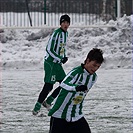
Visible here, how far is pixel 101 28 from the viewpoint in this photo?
22.0 m

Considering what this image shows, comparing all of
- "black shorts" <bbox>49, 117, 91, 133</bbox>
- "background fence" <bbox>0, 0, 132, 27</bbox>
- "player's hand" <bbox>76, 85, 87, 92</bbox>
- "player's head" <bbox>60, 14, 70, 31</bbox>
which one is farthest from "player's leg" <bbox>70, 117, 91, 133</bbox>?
"background fence" <bbox>0, 0, 132, 27</bbox>

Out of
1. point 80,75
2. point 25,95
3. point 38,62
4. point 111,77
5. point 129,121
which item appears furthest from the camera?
point 38,62

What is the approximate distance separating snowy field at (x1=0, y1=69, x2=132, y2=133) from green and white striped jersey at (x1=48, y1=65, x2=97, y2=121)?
8.06 feet

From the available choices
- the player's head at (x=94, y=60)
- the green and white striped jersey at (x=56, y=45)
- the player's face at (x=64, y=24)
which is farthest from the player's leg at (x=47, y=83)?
the player's head at (x=94, y=60)

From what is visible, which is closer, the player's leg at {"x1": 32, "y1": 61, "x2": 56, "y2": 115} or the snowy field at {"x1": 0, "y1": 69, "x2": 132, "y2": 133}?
the snowy field at {"x1": 0, "y1": 69, "x2": 132, "y2": 133}

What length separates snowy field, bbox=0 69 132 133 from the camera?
948cm

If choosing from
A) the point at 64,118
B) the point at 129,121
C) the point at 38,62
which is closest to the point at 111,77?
the point at 38,62

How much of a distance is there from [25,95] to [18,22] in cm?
1357

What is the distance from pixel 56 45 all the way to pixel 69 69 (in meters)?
7.58

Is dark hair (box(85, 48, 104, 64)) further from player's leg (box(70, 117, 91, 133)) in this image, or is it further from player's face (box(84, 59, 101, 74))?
player's leg (box(70, 117, 91, 133))

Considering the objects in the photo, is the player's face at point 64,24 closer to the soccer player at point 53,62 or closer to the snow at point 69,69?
the soccer player at point 53,62

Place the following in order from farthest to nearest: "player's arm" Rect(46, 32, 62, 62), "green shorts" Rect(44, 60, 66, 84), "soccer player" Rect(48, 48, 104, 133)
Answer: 1. "green shorts" Rect(44, 60, 66, 84)
2. "player's arm" Rect(46, 32, 62, 62)
3. "soccer player" Rect(48, 48, 104, 133)

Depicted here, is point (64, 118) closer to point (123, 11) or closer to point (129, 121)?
point (129, 121)

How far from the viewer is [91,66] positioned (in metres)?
6.49
